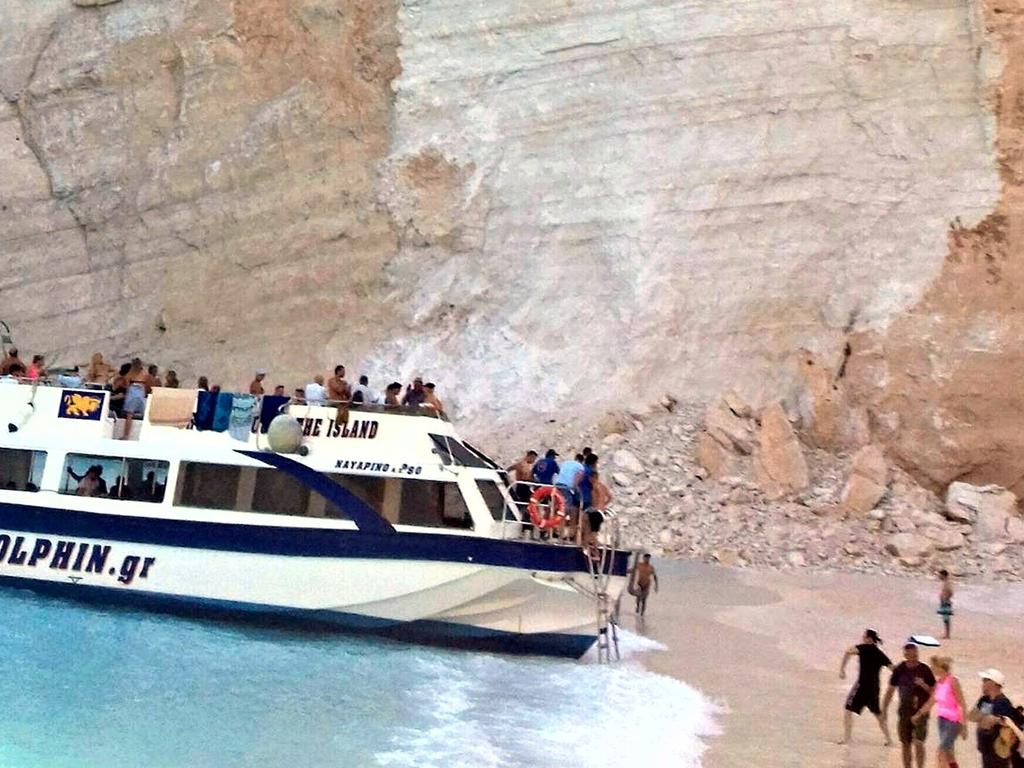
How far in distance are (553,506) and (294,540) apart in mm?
2575

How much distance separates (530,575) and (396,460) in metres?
1.84

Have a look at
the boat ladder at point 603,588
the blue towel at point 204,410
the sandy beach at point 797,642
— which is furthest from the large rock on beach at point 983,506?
the blue towel at point 204,410

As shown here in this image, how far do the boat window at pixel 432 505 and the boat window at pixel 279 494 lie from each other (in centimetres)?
101

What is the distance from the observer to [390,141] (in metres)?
28.8

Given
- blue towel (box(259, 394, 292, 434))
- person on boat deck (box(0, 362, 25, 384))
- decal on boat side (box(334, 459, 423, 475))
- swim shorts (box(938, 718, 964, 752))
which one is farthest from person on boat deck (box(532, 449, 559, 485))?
swim shorts (box(938, 718, 964, 752))

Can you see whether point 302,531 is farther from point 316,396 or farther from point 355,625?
point 316,396

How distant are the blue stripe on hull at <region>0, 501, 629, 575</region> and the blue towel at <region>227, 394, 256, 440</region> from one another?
101cm

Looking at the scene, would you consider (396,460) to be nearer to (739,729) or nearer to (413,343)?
(739,729)

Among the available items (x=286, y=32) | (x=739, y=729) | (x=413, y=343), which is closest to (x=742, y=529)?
(x=413, y=343)

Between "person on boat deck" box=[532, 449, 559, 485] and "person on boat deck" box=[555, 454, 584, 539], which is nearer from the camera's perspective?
"person on boat deck" box=[555, 454, 584, 539]

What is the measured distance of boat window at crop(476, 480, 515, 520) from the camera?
14.2 meters

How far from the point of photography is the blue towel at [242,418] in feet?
48.0

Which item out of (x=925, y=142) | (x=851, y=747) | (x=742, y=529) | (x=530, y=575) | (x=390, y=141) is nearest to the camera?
(x=851, y=747)

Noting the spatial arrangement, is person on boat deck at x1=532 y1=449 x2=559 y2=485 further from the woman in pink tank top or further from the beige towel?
the woman in pink tank top
